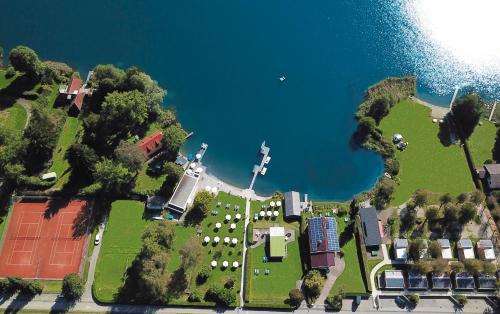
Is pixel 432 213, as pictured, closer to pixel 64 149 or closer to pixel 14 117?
pixel 64 149

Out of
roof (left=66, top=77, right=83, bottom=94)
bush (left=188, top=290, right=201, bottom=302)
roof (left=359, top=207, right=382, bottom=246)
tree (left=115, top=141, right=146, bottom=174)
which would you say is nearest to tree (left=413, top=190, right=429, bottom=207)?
roof (left=359, top=207, right=382, bottom=246)

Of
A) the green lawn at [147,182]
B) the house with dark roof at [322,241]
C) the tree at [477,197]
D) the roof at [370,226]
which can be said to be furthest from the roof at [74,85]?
the tree at [477,197]

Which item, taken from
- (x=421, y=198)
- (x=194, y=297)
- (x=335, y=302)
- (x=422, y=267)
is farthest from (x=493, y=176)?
(x=194, y=297)

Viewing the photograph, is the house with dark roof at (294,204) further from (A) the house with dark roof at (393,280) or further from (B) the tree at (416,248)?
(B) the tree at (416,248)

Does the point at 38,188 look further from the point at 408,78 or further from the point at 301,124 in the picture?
the point at 408,78

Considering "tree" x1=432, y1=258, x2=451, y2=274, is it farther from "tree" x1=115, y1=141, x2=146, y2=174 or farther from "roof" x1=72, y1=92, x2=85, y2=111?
"roof" x1=72, y1=92, x2=85, y2=111

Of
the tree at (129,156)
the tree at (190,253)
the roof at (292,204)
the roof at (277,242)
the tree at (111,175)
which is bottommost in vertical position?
the tree at (190,253)

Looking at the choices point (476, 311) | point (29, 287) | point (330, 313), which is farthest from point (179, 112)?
point (476, 311)
